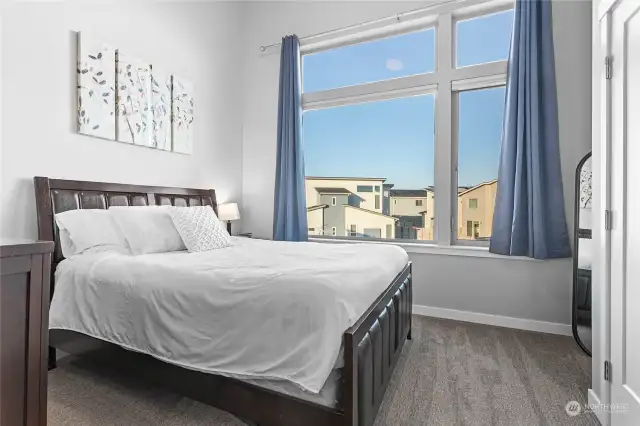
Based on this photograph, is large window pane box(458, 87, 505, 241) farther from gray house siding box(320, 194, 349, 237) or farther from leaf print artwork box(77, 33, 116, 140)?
leaf print artwork box(77, 33, 116, 140)

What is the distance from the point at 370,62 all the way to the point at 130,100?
8.24 feet

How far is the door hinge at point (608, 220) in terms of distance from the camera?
5.36 ft

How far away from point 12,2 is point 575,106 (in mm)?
4253

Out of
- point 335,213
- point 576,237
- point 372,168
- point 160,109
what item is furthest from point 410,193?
point 160,109

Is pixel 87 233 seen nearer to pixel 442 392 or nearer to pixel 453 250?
pixel 442 392

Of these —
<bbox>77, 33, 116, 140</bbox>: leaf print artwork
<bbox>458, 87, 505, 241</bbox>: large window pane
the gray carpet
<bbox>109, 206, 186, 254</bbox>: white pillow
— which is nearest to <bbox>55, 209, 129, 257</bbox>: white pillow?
<bbox>109, 206, 186, 254</bbox>: white pillow

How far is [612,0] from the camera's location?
5.17 ft

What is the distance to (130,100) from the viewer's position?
9.59 ft

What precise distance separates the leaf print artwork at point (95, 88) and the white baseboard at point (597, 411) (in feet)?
12.0

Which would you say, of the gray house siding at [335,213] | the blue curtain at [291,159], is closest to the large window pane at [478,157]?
the gray house siding at [335,213]

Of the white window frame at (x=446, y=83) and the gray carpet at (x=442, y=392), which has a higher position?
the white window frame at (x=446, y=83)

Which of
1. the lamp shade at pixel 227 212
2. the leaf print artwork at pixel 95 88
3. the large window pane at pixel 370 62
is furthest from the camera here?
the lamp shade at pixel 227 212

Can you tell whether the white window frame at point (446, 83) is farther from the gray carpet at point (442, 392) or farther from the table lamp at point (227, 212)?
the table lamp at point (227, 212)

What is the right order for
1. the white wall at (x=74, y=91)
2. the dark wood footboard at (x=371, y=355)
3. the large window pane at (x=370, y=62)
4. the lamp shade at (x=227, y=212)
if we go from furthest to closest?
the lamp shade at (x=227, y=212) → the large window pane at (x=370, y=62) → the white wall at (x=74, y=91) → the dark wood footboard at (x=371, y=355)
